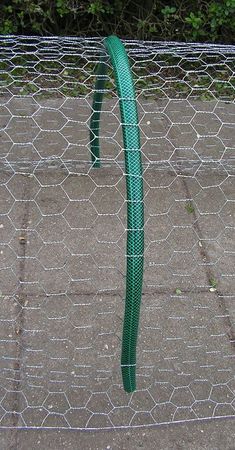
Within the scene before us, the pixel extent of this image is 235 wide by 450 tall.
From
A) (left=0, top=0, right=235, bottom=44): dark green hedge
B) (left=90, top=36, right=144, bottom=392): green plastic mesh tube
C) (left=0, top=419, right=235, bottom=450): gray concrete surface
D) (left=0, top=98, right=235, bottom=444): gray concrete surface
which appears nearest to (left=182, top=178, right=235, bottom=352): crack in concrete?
(left=0, top=98, right=235, bottom=444): gray concrete surface

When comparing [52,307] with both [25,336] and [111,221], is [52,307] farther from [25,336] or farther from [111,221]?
[111,221]

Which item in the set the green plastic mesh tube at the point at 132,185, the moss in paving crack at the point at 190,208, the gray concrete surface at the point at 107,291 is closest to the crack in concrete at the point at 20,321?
the gray concrete surface at the point at 107,291

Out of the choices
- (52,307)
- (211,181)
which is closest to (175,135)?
(211,181)

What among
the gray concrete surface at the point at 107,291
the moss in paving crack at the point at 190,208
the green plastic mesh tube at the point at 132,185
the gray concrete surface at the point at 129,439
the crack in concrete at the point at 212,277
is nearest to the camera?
the green plastic mesh tube at the point at 132,185

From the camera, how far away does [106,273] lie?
8.37ft

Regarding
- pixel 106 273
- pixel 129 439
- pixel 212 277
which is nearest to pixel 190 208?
pixel 212 277

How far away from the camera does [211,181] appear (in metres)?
3.21

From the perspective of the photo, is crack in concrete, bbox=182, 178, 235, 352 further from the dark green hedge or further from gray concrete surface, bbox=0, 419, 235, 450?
the dark green hedge

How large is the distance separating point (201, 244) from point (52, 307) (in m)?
0.84

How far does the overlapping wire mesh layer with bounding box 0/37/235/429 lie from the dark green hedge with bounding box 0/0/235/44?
3.36ft

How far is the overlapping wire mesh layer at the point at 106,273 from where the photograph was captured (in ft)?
6.66

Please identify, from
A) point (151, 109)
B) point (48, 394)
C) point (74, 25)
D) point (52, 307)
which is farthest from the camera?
point (74, 25)

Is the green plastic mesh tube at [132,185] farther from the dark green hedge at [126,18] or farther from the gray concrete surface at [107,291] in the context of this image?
the dark green hedge at [126,18]

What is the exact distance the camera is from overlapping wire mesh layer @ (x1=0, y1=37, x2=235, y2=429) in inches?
80.0
